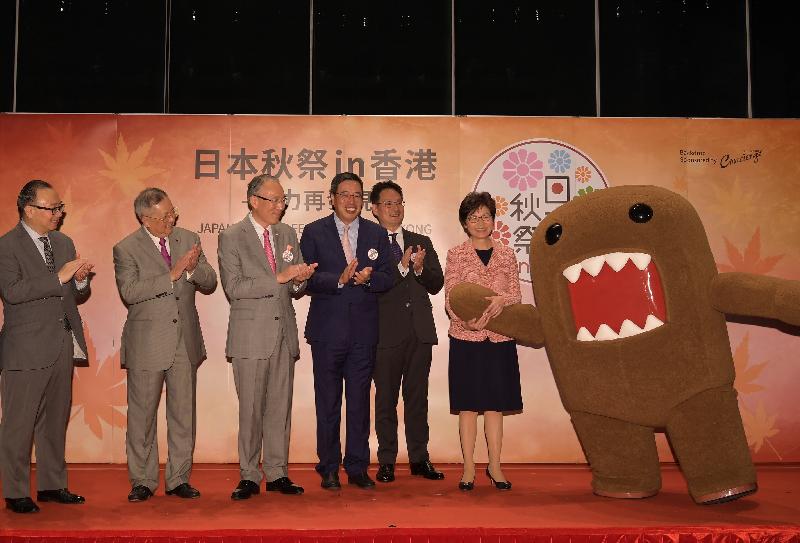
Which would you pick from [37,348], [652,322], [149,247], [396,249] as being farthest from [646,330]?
[37,348]

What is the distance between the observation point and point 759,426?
4.69 meters

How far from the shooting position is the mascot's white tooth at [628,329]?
129 inches

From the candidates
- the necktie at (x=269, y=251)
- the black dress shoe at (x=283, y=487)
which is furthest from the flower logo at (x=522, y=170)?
the black dress shoe at (x=283, y=487)

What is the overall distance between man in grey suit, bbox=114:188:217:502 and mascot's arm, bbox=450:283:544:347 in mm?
1309

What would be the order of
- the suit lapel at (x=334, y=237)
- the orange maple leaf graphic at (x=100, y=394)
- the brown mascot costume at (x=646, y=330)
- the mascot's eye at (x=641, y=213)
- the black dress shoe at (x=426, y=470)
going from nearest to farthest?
the brown mascot costume at (x=646, y=330), the mascot's eye at (x=641, y=213), the suit lapel at (x=334, y=237), the black dress shoe at (x=426, y=470), the orange maple leaf graphic at (x=100, y=394)

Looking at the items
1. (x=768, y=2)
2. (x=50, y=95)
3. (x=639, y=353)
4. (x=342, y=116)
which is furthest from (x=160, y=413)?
(x=768, y=2)

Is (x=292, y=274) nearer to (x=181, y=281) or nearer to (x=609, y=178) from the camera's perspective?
(x=181, y=281)

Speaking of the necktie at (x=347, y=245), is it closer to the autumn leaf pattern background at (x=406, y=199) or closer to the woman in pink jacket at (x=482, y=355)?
the woman in pink jacket at (x=482, y=355)

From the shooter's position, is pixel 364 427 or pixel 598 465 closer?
pixel 598 465

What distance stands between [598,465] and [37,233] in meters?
2.94

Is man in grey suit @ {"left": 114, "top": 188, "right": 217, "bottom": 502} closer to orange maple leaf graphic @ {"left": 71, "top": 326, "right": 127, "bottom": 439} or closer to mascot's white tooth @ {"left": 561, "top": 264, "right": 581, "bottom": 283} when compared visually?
orange maple leaf graphic @ {"left": 71, "top": 326, "right": 127, "bottom": 439}

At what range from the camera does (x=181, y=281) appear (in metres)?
3.79

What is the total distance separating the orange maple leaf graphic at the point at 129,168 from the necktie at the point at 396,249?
1.62 metres

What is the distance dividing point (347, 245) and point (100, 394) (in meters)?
1.97
